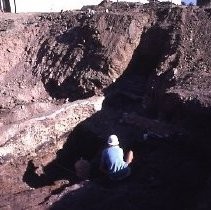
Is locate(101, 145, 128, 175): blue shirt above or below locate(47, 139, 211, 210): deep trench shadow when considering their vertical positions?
above

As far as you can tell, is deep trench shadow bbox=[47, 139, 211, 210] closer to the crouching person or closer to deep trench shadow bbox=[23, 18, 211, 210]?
deep trench shadow bbox=[23, 18, 211, 210]

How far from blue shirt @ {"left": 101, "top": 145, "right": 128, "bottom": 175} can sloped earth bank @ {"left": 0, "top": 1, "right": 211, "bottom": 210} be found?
0.32m

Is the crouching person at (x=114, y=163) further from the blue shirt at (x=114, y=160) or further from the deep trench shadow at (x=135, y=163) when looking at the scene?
the deep trench shadow at (x=135, y=163)

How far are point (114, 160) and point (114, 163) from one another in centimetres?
6

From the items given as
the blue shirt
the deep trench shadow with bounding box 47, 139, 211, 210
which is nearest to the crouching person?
the blue shirt

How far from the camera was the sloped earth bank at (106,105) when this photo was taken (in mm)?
7605

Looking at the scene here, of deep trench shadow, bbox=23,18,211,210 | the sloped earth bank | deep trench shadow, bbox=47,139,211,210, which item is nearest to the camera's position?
deep trench shadow, bbox=47,139,211,210

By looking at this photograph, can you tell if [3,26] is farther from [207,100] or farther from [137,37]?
[207,100]

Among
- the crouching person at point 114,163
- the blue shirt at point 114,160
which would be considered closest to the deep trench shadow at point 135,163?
the crouching person at point 114,163

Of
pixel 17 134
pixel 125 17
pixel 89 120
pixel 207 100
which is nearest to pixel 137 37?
pixel 125 17

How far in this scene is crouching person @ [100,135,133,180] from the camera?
301 inches

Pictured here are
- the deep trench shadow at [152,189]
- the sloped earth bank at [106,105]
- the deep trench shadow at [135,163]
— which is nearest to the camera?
the deep trench shadow at [152,189]

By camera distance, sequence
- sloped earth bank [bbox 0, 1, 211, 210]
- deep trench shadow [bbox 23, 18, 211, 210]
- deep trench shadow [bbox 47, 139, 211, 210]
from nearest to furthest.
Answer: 1. deep trench shadow [bbox 47, 139, 211, 210]
2. deep trench shadow [bbox 23, 18, 211, 210]
3. sloped earth bank [bbox 0, 1, 211, 210]

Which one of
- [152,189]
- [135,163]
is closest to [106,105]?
[135,163]
